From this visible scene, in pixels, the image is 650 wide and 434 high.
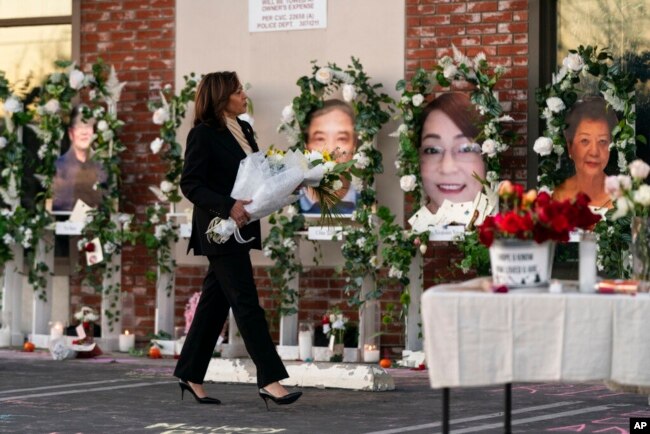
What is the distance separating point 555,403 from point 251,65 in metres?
4.43

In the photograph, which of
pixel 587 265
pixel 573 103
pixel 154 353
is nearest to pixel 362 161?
pixel 573 103

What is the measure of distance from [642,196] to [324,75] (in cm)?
529

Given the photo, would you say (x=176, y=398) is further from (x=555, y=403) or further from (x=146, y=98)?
(x=146, y=98)

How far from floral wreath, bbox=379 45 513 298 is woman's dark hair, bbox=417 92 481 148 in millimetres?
68

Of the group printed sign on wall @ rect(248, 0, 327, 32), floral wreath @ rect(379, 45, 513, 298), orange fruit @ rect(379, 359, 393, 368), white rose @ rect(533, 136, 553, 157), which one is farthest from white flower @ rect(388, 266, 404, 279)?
printed sign on wall @ rect(248, 0, 327, 32)

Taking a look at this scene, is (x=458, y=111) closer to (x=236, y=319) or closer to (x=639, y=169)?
(x=236, y=319)

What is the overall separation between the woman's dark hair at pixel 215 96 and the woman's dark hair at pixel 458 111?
9.76 feet

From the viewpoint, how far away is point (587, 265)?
4875 millimetres

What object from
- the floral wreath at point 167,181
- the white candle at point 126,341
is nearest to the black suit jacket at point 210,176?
the floral wreath at point 167,181

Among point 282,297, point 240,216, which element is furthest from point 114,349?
point 240,216

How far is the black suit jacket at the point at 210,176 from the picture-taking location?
7027 millimetres

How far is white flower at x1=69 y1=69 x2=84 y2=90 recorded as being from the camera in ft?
35.2

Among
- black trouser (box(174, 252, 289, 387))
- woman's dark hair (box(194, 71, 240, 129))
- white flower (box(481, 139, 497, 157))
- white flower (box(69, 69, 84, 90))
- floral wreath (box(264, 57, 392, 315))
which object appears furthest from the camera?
white flower (box(69, 69, 84, 90))

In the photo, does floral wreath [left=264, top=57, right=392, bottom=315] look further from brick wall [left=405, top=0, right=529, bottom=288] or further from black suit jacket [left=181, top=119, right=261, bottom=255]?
black suit jacket [left=181, top=119, right=261, bottom=255]
